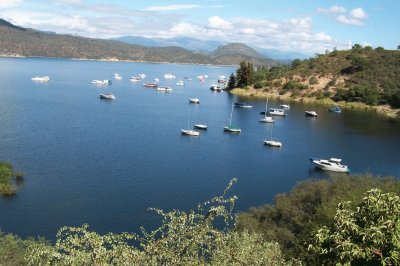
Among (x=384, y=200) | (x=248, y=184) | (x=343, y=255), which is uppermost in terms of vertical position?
(x=384, y=200)

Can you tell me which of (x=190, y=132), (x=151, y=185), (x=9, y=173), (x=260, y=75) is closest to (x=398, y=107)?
(x=260, y=75)

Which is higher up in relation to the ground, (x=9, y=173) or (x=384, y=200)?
(x=384, y=200)

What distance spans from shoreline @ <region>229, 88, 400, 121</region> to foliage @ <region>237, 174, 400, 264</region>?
330ft

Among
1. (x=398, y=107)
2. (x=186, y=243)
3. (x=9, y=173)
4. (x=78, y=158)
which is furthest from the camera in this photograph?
(x=398, y=107)

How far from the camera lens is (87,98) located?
139 meters

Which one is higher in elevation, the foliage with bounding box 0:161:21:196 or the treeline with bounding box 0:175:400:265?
the treeline with bounding box 0:175:400:265

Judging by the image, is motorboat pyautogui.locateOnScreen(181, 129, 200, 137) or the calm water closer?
the calm water

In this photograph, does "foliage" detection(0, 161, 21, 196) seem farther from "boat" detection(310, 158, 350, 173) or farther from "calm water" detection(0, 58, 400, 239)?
"boat" detection(310, 158, 350, 173)

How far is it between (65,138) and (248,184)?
36.9 m

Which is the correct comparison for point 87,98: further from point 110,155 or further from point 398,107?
point 398,107

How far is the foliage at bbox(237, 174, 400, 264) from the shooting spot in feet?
104

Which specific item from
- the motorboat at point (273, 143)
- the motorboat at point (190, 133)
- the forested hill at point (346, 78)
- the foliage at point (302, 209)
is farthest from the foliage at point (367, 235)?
the forested hill at point (346, 78)

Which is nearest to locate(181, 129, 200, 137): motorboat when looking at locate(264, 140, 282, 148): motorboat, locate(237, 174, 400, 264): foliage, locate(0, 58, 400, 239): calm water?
locate(0, 58, 400, 239): calm water

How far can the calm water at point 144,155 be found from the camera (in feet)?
153
